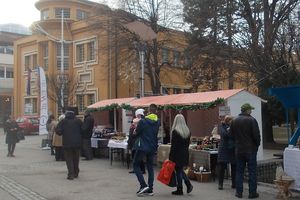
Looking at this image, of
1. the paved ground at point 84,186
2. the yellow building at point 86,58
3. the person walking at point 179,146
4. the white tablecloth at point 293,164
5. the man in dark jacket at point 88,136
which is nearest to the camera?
the white tablecloth at point 293,164

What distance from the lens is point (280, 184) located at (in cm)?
888

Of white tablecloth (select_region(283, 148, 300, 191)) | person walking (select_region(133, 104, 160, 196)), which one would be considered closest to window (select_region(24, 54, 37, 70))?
person walking (select_region(133, 104, 160, 196))

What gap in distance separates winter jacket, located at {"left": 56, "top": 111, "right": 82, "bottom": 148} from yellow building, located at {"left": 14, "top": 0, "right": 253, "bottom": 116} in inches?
647

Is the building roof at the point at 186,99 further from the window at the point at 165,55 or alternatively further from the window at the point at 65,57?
the window at the point at 65,57

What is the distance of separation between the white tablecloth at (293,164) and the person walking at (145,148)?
103 inches

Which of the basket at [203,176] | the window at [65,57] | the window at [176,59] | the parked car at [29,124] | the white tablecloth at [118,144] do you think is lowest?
the basket at [203,176]

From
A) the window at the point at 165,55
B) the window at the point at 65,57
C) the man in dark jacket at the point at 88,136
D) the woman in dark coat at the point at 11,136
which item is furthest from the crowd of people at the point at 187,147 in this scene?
the window at the point at 65,57

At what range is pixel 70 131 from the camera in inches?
460

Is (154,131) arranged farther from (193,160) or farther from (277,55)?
(277,55)

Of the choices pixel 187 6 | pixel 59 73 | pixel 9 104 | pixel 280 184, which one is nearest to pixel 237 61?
pixel 187 6

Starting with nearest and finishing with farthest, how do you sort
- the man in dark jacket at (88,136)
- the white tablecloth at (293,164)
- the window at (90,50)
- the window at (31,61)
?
1. the white tablecloth at (293,164)
2. the man in dark jacket at (88,136)
3. the window at (90,50)
4. the window at (31,61)

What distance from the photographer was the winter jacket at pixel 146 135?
30.2ft

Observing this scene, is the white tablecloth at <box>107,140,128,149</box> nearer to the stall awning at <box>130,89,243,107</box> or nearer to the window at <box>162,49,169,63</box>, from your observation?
the stall awning at <box>130,89,243,107</box>

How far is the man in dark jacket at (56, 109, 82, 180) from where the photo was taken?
11602 mm
